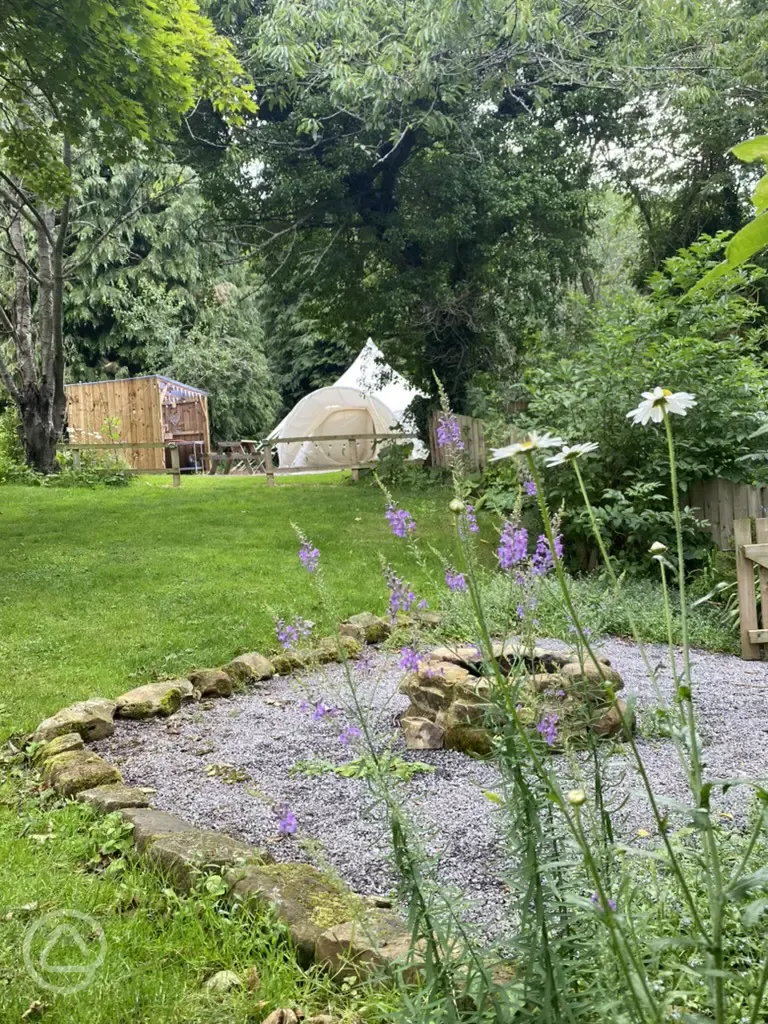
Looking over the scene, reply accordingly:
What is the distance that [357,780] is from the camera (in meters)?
2.93

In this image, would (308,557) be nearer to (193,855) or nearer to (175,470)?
(193,855)

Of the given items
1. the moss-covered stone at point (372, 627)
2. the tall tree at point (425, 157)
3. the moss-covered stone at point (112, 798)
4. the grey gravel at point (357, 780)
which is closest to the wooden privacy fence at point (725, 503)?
the grey gravel at point (357, 780)

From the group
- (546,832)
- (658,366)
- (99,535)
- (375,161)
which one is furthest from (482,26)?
(546,832)

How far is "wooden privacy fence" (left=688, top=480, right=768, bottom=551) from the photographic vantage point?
18.9 ft

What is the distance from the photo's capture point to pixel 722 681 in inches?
163

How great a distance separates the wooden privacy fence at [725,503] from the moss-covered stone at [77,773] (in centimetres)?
435

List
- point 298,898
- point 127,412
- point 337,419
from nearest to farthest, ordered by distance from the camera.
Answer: point 298,898 → point 127,412 → point 337,419

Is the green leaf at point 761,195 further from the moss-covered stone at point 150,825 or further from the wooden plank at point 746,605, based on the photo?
the wooden plank at point 746,605

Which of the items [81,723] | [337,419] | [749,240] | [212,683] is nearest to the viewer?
[749,240]

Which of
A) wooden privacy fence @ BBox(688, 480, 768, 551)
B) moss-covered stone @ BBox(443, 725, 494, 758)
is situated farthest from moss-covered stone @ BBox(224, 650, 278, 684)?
wooden privacy fence @ BBox(688, 480, 768, 551)

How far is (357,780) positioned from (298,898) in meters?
0.93

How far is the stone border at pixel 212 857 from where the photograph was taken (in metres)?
1.75

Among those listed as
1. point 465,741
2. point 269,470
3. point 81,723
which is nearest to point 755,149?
point 465,741

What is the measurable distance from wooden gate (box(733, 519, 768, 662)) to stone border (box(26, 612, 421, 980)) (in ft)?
10.1
